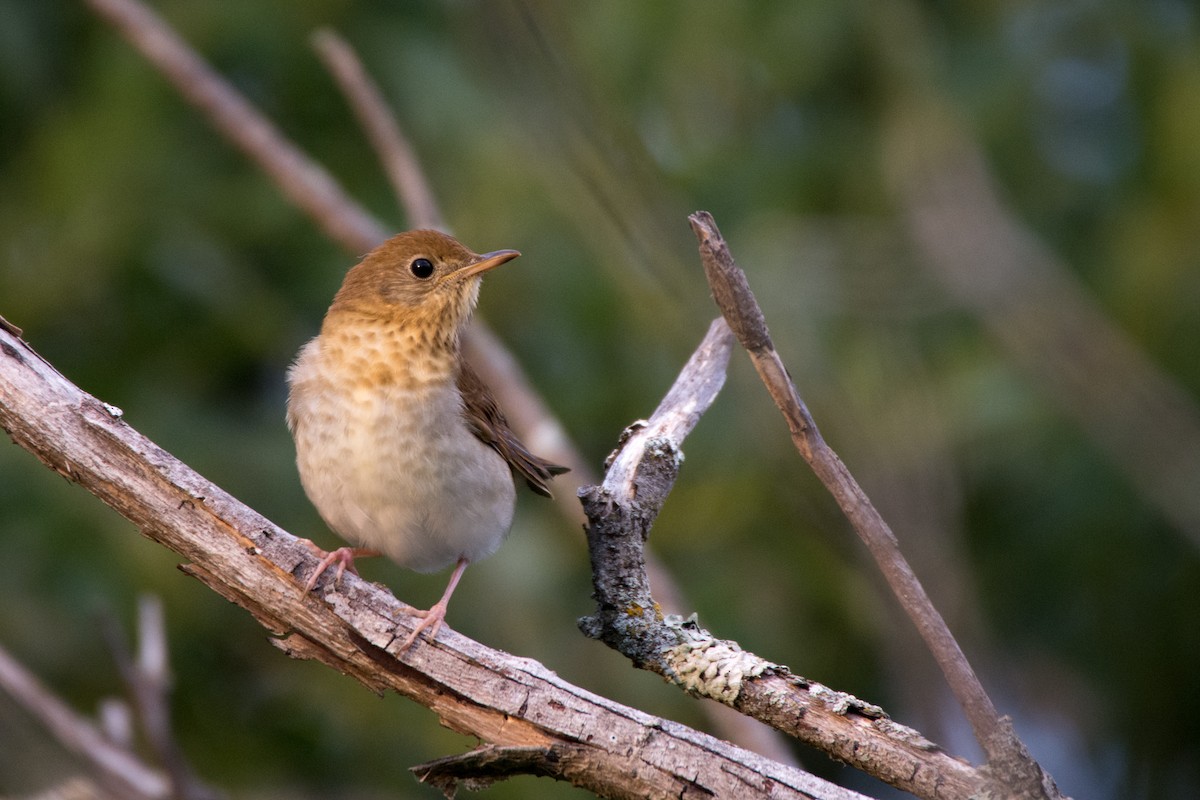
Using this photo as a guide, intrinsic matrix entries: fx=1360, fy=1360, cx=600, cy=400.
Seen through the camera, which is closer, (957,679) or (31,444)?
(957,679)

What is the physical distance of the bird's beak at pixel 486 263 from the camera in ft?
14.5

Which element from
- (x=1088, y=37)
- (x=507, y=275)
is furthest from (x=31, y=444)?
(x=1088, y=37)

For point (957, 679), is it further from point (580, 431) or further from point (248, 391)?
point (248, 391)

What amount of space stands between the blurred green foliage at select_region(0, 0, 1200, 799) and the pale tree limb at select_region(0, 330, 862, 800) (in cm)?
238

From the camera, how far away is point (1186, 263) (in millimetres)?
5117

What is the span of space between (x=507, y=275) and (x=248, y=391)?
4.32ft

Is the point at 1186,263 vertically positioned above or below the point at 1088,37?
below

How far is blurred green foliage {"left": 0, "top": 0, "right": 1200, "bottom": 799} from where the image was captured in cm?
530

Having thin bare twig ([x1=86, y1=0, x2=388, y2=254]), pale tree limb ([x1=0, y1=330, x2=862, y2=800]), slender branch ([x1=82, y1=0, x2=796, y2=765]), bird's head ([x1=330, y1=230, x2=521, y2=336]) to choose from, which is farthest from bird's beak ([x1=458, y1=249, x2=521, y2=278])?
pale tree limb ([x1=0, y1=330, x2=862, y2=800])

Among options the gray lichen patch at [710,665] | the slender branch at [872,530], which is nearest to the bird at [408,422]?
the gray lichen patch at [710,665]

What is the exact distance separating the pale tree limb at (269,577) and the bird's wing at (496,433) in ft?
3.96

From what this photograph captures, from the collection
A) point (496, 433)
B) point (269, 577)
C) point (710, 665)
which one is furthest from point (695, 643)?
point (496, 433)

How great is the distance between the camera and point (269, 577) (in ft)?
9.77

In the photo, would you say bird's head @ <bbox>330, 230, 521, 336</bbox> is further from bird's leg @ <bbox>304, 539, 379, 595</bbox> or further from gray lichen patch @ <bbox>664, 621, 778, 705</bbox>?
gray lichen patch @ <bbox>664, 621, 778, 705</bbox>
